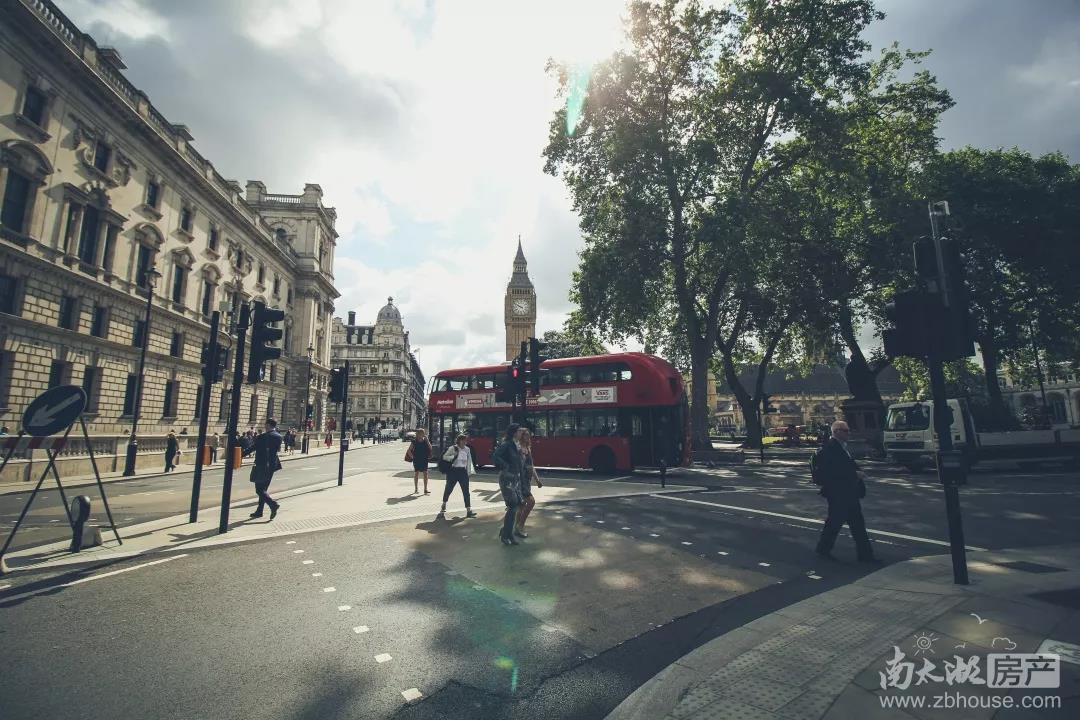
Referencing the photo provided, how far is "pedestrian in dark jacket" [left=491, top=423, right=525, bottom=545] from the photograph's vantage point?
728 cm

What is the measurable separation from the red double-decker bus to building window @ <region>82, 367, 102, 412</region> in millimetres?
16572

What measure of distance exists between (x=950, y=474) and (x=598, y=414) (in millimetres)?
12660

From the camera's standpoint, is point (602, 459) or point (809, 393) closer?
point (602, 459)

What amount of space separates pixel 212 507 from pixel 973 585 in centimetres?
1337

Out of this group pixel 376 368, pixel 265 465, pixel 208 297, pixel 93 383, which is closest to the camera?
pixel 265 465

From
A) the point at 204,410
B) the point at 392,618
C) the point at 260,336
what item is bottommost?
the point at 392,618

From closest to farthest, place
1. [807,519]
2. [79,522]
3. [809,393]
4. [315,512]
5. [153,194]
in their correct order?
[79,522], [807,519], [315,512], [153,194], [809,393]

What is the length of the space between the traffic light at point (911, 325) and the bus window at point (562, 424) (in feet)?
42.5

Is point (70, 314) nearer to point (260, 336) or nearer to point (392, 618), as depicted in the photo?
point (260, 336)

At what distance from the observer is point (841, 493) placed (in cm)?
634

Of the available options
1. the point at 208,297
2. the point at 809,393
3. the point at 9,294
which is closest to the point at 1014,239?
the point at 9,294

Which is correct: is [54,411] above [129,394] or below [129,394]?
below

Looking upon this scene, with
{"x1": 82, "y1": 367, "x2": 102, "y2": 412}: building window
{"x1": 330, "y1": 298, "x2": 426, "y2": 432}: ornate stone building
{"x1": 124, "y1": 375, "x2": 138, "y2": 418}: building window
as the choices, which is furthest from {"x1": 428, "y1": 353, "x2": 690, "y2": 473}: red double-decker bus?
{"x1": 330, "y1": 298, "x2": 426, "y2": 432}: ornate stone building

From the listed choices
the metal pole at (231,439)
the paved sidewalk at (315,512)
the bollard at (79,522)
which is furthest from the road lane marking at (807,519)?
the bollard at (79,522)
